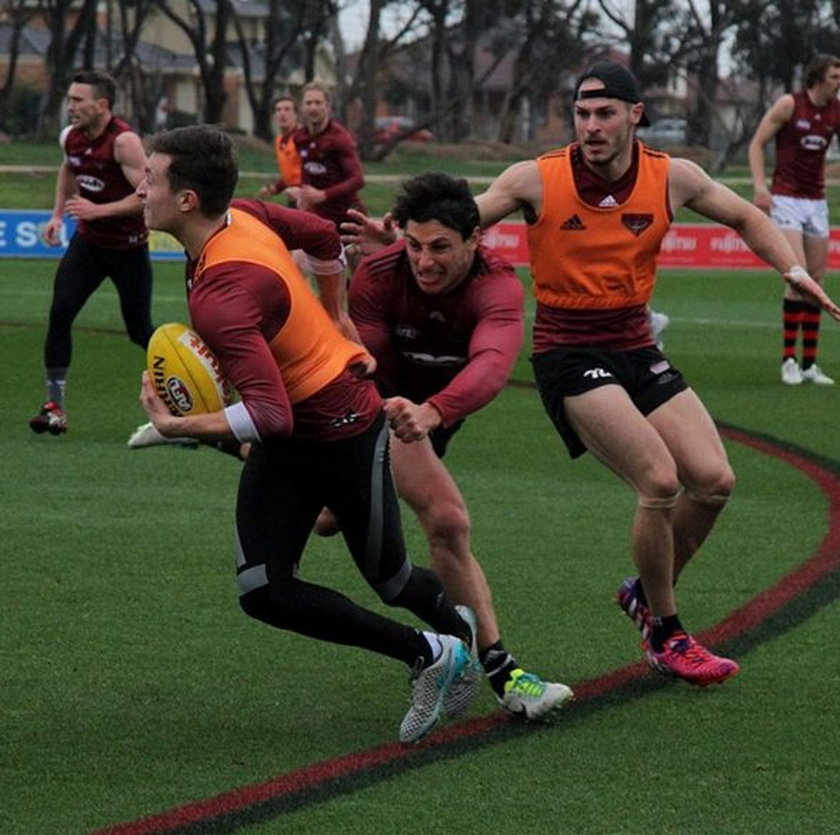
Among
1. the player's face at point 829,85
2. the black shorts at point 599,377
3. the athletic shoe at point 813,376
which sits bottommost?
the athletic shoe at point 813,376

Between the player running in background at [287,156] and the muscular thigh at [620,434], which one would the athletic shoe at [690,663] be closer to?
the muscular thigh at [620,434]

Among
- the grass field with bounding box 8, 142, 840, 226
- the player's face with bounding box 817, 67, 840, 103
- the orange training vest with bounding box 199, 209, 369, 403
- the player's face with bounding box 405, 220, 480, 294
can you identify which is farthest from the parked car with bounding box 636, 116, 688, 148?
the orange training vest with bounding box 199, 209, 369, 403

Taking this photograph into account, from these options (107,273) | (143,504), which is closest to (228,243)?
(143,504)

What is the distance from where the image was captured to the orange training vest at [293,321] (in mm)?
5988

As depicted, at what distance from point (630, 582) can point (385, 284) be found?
156 cm

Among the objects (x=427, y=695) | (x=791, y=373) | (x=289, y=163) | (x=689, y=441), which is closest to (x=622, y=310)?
(x=689, y=441)

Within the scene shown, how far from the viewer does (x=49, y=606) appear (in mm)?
8289

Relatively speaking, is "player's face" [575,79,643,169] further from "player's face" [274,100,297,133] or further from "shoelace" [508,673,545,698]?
"player's face" [274,100,297,133]

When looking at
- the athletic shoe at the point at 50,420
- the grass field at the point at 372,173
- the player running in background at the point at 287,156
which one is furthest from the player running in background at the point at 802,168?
the grass field at the point at 372,173

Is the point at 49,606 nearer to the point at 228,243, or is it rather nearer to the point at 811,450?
the point at 228,243

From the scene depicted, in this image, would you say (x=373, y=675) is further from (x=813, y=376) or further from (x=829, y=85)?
(x=813, y=376)

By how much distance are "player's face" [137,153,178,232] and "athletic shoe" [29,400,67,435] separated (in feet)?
23.9

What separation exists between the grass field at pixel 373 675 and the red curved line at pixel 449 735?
2.3 inches

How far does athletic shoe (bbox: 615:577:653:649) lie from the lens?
7.38m
